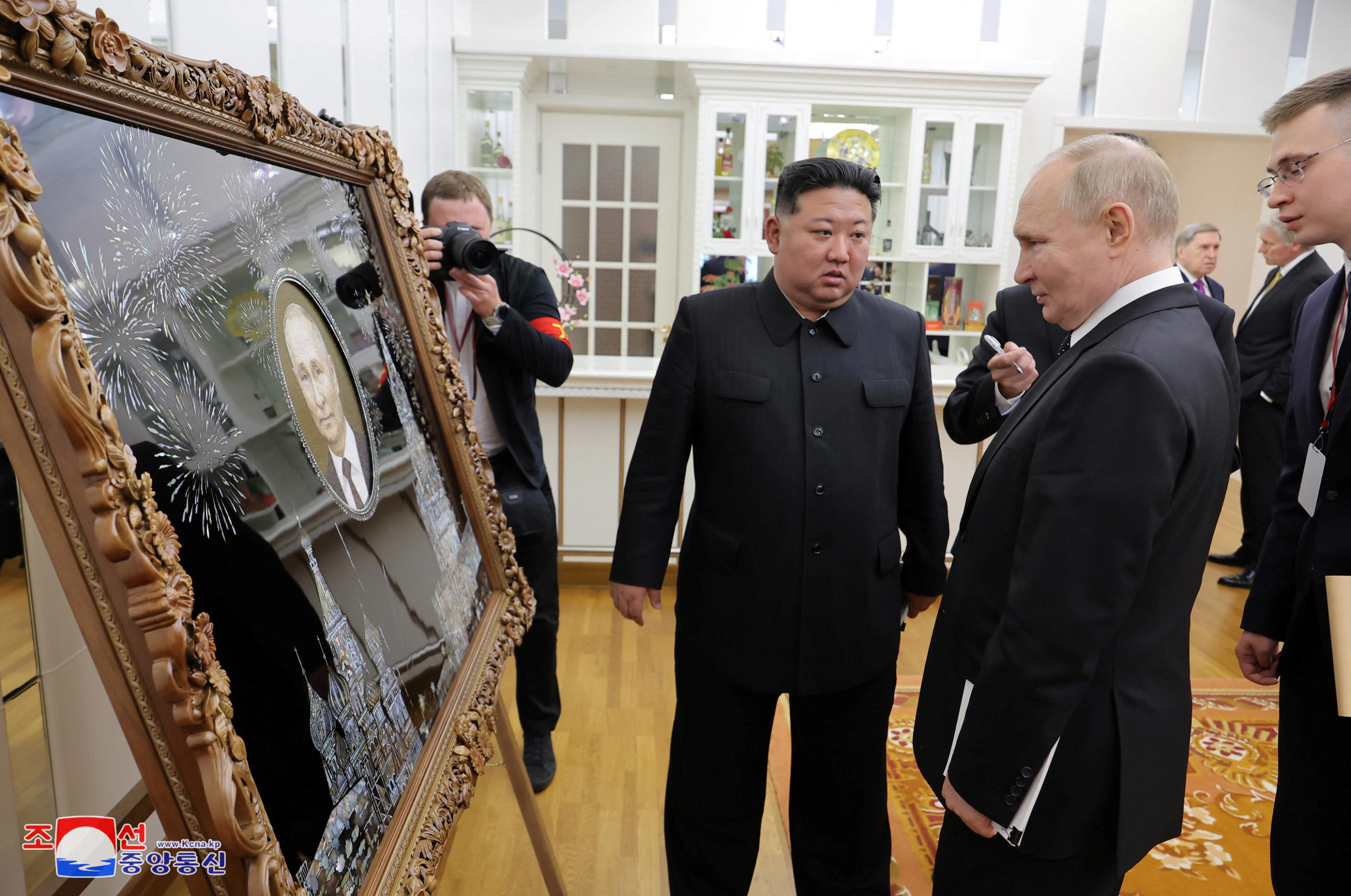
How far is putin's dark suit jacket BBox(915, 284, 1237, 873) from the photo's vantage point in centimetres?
96

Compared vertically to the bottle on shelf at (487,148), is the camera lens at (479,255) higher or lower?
lower

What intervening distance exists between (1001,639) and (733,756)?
722 mm

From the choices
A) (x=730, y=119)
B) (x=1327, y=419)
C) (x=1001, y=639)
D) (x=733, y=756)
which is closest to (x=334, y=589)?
(x=1001, y=639)

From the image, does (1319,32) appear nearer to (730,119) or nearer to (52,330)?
(730,119)

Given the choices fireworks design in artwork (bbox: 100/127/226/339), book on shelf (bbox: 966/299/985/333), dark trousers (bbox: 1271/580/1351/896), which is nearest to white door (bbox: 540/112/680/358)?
book on shelf (bbox: 966/299/985/333)

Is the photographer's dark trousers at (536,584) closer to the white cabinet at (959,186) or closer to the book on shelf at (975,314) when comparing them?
the white cabinet at (959,186)

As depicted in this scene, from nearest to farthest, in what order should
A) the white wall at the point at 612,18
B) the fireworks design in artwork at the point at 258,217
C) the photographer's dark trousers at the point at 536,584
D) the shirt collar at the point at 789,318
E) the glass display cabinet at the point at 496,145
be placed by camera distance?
the fireworks design in artwork at the point at 258,217
the shirt collar at the point at 789,318
the photographer's dark trousers at the point at 536,584
the glass display cabinet at the point at 496,145
the white wall at the point at 612,18

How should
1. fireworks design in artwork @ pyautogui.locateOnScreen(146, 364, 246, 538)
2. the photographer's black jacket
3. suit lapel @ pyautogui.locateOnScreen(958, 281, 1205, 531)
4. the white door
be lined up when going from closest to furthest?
fireworks design in artwork @ pyautogui.locateOnScreen(146, 364, 246, 538)
suit lapel @ pyautogui.locateOnScreen(958, 281, 1205, 531)
the photographer's black jacket
the white door

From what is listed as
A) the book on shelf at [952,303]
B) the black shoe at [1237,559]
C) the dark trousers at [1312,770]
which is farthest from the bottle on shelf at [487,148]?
the dark trousers at [1312,770]

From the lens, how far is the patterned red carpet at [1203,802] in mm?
1977

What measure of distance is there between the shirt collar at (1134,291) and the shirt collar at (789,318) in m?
0.51

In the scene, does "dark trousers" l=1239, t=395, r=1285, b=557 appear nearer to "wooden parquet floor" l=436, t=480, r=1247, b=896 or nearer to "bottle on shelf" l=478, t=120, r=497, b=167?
"wooden parquet floor" l=436, t=480, r=1247, b=896

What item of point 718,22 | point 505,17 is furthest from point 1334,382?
point 505,17

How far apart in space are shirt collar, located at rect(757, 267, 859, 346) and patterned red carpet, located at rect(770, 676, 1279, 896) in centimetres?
126
